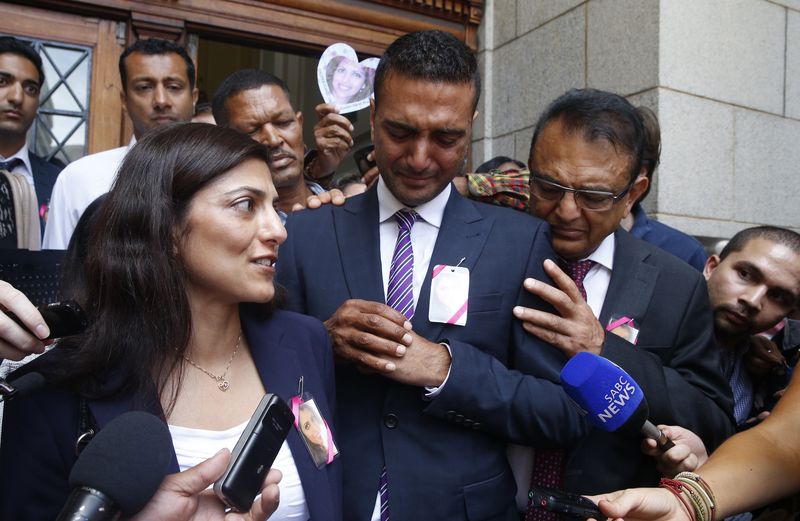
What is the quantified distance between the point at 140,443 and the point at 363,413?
80 cm

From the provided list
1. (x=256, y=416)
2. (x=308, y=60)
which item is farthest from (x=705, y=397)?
(x=308, y=60)

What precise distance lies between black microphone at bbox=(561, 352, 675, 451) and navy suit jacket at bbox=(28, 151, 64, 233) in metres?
2.89

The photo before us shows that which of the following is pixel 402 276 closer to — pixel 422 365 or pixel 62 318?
pixel 422 365

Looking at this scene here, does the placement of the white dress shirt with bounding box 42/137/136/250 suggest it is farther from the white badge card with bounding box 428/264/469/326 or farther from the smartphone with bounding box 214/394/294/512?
the smartphone with bounding box 214/394/294/512

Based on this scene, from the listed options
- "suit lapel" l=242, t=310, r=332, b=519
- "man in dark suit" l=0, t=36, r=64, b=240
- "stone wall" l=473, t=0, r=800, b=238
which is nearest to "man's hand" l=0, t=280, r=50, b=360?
"suit lapel" l=242, t=310, r=332, b=519

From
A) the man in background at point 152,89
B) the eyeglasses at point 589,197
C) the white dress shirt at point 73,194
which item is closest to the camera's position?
the eyeglasses at point 589,197

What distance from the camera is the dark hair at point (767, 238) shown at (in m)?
2.49

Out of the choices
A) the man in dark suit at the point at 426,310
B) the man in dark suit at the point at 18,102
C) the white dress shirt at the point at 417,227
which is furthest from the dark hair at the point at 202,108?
the white dress shirt at the point at 417,227

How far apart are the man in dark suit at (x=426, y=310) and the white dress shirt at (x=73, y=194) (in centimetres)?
136

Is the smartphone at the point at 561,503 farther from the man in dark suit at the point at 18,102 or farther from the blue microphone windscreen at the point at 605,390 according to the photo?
the man in dark suit at the point at 18,102

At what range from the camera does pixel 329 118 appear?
3.00 metres

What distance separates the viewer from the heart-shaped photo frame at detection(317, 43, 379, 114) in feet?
9.64

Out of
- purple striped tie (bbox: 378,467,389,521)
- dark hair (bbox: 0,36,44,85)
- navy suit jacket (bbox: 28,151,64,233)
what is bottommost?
purple striped tie (bbox: 378,467,389,521)

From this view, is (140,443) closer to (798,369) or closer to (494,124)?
(798,369)
